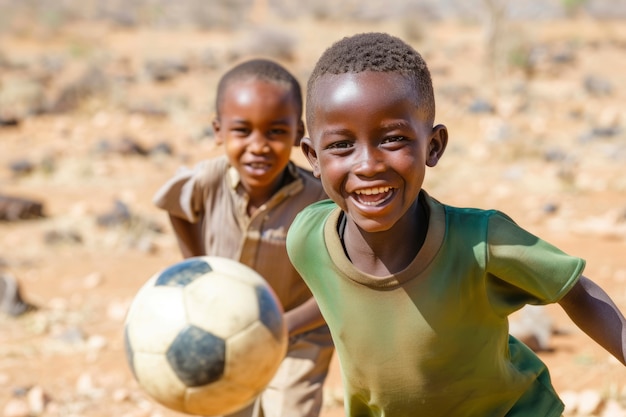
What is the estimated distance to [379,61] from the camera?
189 cm

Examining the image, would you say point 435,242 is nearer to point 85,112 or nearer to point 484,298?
point 484,298

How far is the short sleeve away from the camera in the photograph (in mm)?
1872

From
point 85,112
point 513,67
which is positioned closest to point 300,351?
point 85,112

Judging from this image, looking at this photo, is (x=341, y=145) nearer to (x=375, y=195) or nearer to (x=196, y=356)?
(x=375, y=195)

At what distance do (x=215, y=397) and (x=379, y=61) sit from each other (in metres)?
0.96

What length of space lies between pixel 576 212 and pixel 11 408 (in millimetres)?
5089

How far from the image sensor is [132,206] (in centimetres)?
817

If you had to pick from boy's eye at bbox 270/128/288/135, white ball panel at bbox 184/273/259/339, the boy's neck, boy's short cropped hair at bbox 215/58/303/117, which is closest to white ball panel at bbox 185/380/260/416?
white ball panel at bbox 184/273/259/339

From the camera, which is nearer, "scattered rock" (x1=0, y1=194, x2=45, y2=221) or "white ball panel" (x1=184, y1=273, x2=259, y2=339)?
"white ball panel" (x1=184, y1=273, x2=259, y2=339)

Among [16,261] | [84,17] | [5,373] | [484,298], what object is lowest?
[84,17]

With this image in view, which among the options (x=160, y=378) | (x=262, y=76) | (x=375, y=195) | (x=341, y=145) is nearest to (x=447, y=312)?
(x=375, y=195)

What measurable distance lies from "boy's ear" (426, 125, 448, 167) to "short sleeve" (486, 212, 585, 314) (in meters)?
0.21

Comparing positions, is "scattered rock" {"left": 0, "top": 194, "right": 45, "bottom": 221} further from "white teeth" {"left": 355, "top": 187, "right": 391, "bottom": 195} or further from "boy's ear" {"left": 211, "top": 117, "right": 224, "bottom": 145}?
"white teeth" {"left": 355, "top": 187, "right": 391, "bottom": 195}

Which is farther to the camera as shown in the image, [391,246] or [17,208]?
[17,208]
